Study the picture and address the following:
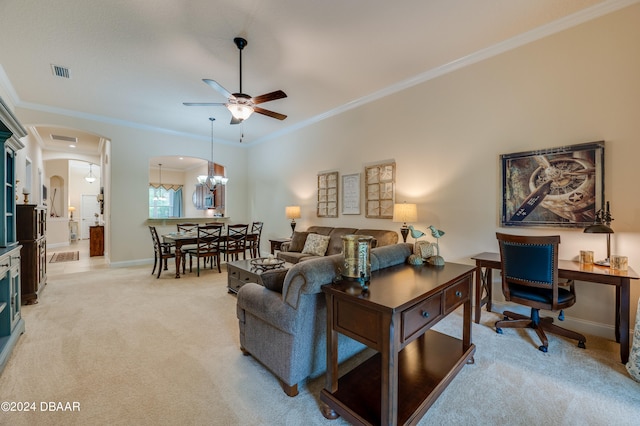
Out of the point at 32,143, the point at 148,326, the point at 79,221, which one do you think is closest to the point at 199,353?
the point at 148,326

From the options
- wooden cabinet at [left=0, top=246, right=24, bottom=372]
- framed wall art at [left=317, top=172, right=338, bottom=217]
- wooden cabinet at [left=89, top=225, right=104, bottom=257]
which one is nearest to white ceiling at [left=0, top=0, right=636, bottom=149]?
framed wall art at [left=317, top=172, right=338, bottom=217]

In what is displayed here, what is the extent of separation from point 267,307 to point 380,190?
312 cm

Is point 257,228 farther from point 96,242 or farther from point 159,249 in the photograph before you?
point 96,242

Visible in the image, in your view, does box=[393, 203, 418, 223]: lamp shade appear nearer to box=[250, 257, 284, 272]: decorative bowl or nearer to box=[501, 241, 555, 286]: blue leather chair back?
box=[501, 241, 555, 286]: blue leather chair back

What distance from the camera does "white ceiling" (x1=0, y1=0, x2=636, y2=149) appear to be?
2580mm

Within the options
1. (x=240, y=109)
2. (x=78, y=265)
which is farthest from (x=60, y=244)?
(x=240, y=109)

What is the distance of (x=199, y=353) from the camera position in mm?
2328

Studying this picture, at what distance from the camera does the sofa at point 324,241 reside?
421 cm

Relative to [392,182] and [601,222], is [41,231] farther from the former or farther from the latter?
[601,222]

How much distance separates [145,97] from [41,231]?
8.82ft

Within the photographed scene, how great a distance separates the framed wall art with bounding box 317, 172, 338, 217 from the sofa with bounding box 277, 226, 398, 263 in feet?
1.12

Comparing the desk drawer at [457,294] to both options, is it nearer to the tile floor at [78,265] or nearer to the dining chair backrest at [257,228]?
the dining chair backrest at [257,228]

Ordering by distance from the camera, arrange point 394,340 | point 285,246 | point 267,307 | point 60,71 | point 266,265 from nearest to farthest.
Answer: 1. point 394,340
2. point 267,307
3. point 266,265
4. point 60,71
5. point 285,246

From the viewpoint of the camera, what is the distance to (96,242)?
24.1ft
